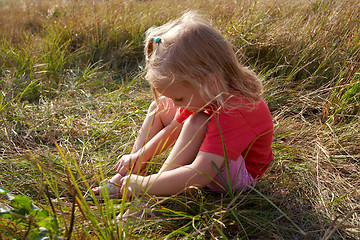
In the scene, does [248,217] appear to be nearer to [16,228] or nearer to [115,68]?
[16,228]

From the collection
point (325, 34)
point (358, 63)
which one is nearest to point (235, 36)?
point (325, 34)

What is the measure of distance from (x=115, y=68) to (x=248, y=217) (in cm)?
203

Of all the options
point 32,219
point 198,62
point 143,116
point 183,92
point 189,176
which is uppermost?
point 198,62

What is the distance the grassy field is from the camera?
3.94 feet

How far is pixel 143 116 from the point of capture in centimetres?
218

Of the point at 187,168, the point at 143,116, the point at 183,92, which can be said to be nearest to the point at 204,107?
the point at 183,92

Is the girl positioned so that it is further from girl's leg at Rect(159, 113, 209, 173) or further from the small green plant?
the small green plant

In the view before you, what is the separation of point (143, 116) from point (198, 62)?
939mm

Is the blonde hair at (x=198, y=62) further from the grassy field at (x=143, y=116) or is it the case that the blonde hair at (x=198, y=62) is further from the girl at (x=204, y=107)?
the grassy field at (x=143, y=116)

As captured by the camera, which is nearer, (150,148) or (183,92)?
(183,92)

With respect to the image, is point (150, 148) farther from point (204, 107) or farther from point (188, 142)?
point (204, 107)

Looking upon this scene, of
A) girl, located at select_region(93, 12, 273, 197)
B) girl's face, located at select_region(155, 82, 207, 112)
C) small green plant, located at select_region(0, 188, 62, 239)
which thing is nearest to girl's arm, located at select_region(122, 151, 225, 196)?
girl, located at select_region(93, 12, 273, 197)

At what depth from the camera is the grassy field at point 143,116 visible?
120 centimetres

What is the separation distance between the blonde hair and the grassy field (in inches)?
15.1
